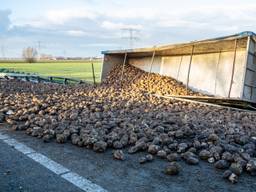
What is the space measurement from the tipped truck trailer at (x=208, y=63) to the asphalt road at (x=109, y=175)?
5.77 m

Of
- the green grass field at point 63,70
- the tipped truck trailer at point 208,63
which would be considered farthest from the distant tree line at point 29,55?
the tipped truck trailer at point 208,63

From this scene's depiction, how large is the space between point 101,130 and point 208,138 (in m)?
1.58

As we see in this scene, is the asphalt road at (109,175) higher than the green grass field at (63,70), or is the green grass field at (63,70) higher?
the green grass field at (63,70)

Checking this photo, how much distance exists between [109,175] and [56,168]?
67 cm

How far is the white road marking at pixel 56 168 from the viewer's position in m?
3.44

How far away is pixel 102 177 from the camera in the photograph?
368 centimetres

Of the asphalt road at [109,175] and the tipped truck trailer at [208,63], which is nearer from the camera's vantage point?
the asphalt road at [109,175]

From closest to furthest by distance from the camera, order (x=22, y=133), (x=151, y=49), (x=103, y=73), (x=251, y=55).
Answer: (x=22, y=133) < (x=251, y=55) < (x=151, y=49) < (x=103, y=73)

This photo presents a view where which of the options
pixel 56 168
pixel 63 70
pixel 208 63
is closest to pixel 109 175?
pixel 56 168

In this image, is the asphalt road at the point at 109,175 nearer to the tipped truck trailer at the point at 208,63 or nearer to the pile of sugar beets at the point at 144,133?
the pile of sugar beets at the point at 144,133

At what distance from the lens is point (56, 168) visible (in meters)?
3.96

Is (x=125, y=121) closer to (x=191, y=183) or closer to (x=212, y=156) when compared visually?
(x=212, y=156)

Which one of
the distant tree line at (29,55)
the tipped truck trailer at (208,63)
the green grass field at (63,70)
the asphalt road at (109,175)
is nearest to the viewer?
the asphalt road at (109,175)

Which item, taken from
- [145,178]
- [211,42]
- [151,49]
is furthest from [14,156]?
[151,49]
